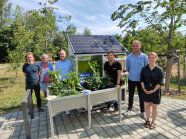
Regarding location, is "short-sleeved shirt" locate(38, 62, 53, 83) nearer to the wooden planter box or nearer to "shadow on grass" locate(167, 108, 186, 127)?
the wooden planter box

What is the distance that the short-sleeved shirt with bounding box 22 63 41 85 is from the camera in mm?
3277

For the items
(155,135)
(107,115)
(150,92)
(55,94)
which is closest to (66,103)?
(55,94)

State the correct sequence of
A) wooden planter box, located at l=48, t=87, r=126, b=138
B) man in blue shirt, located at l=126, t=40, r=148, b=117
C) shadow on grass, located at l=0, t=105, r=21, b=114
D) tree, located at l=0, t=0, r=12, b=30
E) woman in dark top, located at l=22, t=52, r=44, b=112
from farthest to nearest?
tree, located at l=0, t=0, r=12, b=30 < shadow on grass, located at l=0, t=105, r=21, b=114 < woman in dark top, located at l=22, t=52, r=44, b=112 < man in blue shirt, located at l=126, t=40, r=148, b=117 < wooden planter box, located at l=48, t=87, r=126, b=138

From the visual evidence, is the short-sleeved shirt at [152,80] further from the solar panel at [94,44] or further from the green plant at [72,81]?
the green plant at [72,81]

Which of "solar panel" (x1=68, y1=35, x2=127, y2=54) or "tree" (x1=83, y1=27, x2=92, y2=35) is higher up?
"tree" (x1=83, y1=27, x2=92, y2=35)

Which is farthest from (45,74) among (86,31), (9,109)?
(86,31)

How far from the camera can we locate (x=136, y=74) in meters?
3.03

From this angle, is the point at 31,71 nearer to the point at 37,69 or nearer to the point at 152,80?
the point at 37,69

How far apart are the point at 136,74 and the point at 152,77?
1.79 ft

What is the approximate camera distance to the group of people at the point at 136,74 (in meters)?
2.54

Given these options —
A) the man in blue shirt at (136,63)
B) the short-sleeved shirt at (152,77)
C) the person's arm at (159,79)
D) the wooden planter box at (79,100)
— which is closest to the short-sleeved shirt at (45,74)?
the wooden planter box at (79,100)

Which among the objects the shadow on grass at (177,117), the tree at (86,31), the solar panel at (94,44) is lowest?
the shadow on grass at (177,117)

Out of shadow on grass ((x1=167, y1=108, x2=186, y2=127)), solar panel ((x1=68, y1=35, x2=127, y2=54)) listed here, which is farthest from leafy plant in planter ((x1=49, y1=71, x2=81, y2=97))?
shadow on grass ((x1=167, y1=108, x2=186, y2=127))

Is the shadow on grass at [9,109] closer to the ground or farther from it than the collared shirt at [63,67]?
closer to the ground
